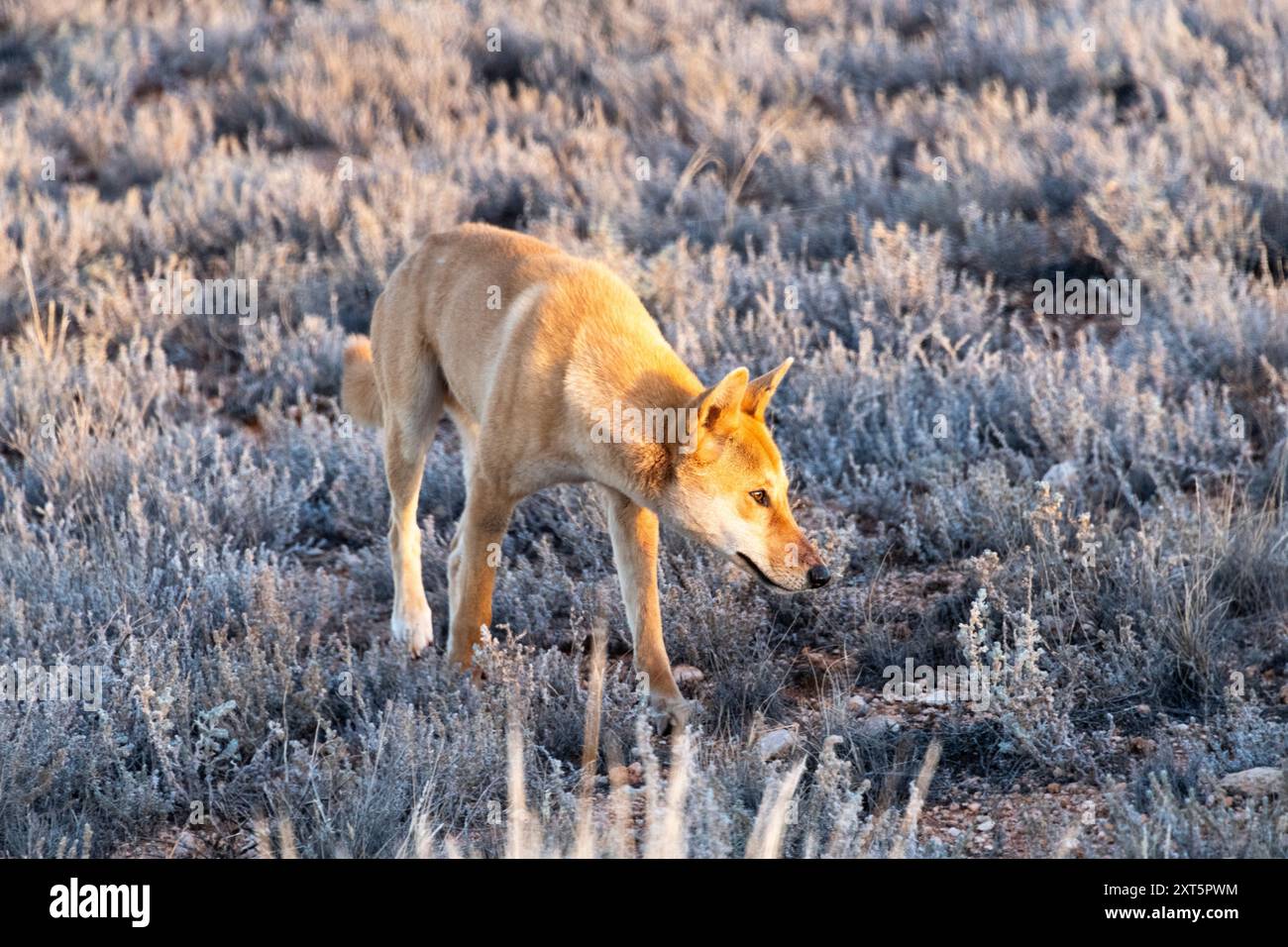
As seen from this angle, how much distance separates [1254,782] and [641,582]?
2015 mm

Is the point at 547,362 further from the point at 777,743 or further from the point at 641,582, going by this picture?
the point at 777,743

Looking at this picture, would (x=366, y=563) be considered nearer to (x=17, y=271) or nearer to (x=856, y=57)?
(x=17, y=271)

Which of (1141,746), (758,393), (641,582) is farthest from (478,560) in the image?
(1141,746)

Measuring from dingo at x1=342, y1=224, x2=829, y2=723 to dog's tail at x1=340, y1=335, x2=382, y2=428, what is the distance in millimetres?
417

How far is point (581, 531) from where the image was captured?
5688 millimetres

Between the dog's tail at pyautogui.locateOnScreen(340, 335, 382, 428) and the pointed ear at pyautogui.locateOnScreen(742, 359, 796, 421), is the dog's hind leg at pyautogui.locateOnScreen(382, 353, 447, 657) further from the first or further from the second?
the pointed ear at pyautogui.locateOnScreen(742, 359, 796, 421)

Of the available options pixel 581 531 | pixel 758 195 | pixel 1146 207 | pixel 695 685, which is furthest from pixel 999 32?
pixel 695 685

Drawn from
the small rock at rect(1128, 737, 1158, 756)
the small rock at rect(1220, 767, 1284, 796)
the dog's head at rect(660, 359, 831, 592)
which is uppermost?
the dog's head at rect(660, 359, 831, 592)

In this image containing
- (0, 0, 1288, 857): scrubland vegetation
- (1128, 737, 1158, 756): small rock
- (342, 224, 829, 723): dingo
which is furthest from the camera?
(342, 224, 829, 723): dingo

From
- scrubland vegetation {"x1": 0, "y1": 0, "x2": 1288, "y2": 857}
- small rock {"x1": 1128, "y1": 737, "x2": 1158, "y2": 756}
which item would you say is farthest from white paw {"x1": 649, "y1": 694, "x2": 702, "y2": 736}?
small rock {"x1": 1128, "y1": 737, "x2": 1158, "y2": 756}

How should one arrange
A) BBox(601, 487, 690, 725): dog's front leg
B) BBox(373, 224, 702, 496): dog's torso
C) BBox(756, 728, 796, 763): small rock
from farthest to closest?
BBox(601, 487, 690, 725): dog's front leg → BBox(373, 224, 702, 496): dog's torso → BBox(756, 728, 796, 763): small rock

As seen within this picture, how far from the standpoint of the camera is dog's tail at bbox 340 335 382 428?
5867mm

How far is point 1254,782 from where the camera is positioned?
369 centimetres

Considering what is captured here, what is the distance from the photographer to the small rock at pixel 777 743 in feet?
13.7
